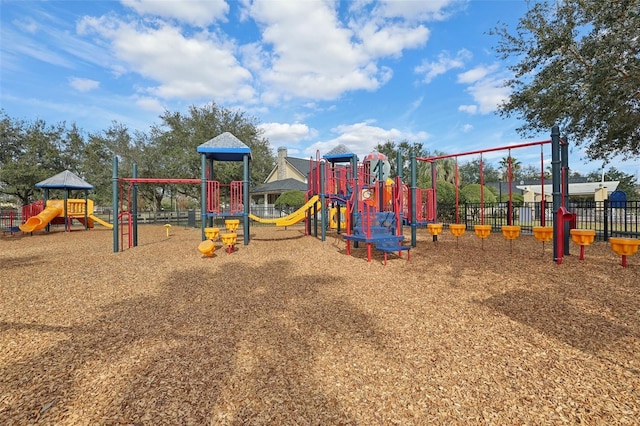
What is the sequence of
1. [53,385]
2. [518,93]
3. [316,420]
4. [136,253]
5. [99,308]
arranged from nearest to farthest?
[316,420] < [53,385] < [99,308] < [136,253] < [518,93]

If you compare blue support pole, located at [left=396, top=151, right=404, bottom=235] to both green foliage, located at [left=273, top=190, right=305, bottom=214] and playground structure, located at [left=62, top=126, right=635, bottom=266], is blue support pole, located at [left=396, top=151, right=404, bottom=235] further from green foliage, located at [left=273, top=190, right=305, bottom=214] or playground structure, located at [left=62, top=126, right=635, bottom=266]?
green foliage, located at [left=273, top=190, right=305, bottom=214]

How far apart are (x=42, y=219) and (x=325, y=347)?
60.6ft

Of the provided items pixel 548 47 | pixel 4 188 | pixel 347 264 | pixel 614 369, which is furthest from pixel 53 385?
pixel 4 188

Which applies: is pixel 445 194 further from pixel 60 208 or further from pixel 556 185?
pixel 60 208

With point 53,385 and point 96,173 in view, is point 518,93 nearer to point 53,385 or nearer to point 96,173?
point 53,385

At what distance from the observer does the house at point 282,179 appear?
1245 inches

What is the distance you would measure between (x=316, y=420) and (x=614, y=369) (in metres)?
2.59

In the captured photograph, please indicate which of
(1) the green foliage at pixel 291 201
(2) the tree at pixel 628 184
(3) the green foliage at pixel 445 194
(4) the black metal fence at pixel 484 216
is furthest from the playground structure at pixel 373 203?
(2) the tree at pixel 628 184

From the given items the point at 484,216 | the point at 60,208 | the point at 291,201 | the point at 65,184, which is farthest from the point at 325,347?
the point at 291,201

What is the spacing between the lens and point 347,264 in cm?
744

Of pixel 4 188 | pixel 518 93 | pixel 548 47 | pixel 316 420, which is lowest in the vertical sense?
pixel 316 420

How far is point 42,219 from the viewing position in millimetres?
15641

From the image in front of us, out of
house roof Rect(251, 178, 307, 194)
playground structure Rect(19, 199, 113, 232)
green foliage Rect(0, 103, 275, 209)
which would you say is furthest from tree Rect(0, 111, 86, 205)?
house roof Rect(251, 178, 307, 194)

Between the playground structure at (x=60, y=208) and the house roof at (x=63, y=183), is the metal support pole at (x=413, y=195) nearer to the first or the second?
the playground structure at (x=60, y=208)
